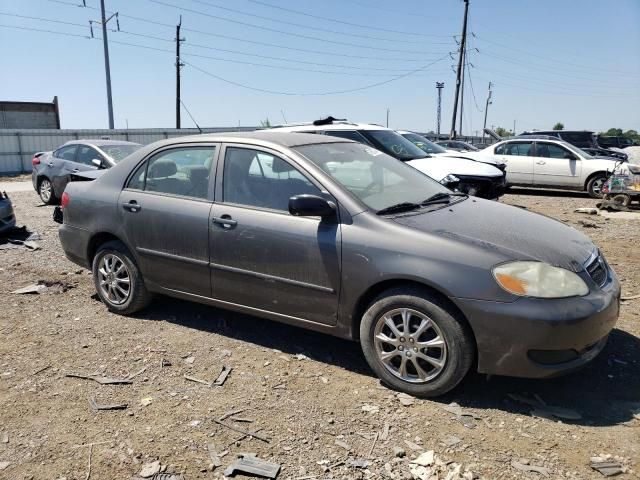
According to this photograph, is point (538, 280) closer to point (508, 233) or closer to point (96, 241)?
point (508, 233)

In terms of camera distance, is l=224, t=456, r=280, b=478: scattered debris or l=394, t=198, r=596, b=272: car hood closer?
l=224, t=456, r=280, b=478: scattered debris

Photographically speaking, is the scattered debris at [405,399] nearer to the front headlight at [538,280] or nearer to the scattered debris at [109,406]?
the front headlight at [538,280]

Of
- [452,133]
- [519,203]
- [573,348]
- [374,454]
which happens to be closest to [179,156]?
[374,454]

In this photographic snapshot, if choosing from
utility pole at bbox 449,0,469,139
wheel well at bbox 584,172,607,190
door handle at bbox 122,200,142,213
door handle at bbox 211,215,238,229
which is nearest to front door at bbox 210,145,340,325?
door handle at bbox 211,215,238,229

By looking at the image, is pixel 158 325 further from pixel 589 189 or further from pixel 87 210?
pixel 589 189

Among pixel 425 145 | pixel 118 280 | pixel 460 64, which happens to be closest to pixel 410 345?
pixel 118 280

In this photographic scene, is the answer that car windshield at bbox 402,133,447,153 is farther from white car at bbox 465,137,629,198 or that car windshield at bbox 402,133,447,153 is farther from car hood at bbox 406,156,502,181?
white car at bbox 465,137,629,198

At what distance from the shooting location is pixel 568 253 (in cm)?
347

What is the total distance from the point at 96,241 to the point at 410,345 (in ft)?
10.5

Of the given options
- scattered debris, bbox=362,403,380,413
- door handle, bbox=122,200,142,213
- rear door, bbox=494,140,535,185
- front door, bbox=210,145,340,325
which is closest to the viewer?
scattered debris, bbox=362,403,380,413

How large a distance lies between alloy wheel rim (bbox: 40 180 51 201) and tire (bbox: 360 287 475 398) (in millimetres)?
11378

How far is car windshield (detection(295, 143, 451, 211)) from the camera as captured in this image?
393 centimetres

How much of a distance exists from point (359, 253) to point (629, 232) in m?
7.21

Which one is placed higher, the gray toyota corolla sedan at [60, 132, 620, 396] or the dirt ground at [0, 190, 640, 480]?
the gray toyota corolla sedan at [60, 132, 620, 396]
